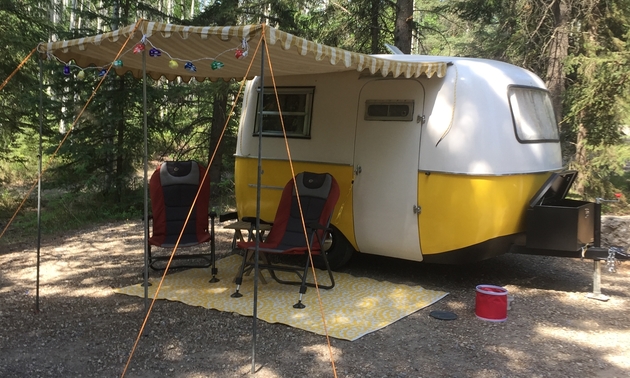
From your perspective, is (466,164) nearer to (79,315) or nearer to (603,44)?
(79,315)

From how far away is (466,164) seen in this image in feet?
17.0

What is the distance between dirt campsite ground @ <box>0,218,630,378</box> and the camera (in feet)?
12.6

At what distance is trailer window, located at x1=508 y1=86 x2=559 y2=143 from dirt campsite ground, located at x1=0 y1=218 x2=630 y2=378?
1.59 metres

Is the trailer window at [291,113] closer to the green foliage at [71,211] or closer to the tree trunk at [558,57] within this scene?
the green foliage at [71,211]

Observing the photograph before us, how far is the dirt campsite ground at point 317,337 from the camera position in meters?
3.85

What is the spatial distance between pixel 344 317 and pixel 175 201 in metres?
2.62

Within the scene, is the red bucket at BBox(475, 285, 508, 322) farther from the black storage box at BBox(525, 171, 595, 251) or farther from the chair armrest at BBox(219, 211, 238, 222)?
the chair armrest at BBox(219, 211, 238, 222)

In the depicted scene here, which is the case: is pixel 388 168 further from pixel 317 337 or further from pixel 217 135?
pixel 217 135

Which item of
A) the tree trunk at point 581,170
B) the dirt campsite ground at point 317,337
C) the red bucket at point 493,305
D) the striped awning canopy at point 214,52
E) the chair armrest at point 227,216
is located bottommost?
the dirt campsite ground at point 317,337

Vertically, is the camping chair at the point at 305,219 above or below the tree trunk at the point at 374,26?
below

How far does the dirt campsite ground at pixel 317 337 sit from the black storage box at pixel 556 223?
1.90 feet

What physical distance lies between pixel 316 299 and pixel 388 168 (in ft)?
4.93

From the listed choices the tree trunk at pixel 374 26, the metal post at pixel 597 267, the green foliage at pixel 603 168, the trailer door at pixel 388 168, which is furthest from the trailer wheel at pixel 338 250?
the tree trunk at pixel 374 26

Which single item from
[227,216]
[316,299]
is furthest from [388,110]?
[227,216]
